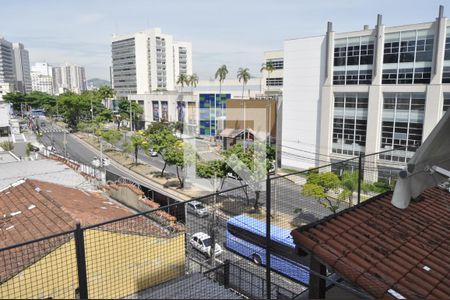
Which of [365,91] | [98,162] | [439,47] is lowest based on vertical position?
[98,162]

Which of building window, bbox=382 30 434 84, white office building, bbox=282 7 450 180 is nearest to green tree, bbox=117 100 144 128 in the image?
white office building, bbox=282 7 450 180

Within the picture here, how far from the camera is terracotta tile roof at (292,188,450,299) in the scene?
3.67 metres

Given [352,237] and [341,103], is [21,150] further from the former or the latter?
[352,237]

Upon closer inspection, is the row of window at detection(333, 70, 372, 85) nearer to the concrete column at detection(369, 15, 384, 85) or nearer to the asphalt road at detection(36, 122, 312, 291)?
the concrete column at detection(369, 15, 384, 85)

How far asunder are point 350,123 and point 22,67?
536 ft

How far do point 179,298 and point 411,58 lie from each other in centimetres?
2447

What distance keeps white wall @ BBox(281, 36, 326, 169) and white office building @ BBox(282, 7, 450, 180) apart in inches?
3.0

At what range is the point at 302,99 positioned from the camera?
98.9 ft

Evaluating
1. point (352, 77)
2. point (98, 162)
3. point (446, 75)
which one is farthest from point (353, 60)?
point (98, 162)

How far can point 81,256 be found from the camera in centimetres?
342

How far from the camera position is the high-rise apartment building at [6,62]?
121000 mm

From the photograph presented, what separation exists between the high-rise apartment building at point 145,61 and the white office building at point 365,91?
72997 millimetres

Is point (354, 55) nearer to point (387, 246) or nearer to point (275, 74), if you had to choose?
point (387, 246)

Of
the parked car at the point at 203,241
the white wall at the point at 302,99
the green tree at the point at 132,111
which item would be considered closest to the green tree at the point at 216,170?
the parked car at the point at 203,241
